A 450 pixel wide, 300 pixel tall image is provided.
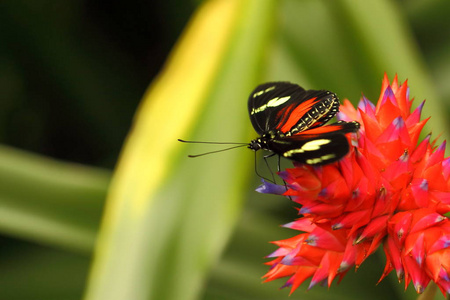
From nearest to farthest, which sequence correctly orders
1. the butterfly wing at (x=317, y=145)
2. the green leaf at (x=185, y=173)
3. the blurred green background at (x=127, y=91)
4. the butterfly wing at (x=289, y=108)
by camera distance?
the butterfly wing at (x=317, y=145), the butterfly wing at (x=289, y=108), the green leaf at (x=185, y=173), the blurred green background at (x=127, y=91)

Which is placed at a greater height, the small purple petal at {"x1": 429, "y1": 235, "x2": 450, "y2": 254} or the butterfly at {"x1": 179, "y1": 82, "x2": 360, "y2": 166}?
the butterfly at {"x1": 179, "y1": 82, "x2": 360, "y2": 166}

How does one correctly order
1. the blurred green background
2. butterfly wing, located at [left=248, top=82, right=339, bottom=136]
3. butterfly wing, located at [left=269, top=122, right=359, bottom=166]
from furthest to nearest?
the blurred green background, butterfly wing, located at [left=248, top=82, right=339, bottom=136], butterfly wing, located at [left=269, top=122, right=359, bottom=166]

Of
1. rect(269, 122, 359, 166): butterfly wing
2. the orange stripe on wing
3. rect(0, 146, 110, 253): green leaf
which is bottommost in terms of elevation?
rect(0, 146, 110, 253): green leaf

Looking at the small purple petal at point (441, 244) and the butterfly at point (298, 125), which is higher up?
the butterfly at point (298, 125)

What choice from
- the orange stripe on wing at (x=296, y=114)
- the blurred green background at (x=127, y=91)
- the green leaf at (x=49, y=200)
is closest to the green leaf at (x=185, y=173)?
the blurred green background at (x=127, y=91)

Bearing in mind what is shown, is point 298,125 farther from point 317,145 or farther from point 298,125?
point 317,145

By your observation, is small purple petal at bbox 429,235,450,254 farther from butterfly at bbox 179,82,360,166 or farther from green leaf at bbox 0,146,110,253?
green leaf at bbox 0,146,110,253

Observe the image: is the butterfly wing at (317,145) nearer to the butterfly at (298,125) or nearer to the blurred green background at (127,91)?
the butterfly at (298,125)

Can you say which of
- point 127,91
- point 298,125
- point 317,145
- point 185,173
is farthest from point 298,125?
point 127,91

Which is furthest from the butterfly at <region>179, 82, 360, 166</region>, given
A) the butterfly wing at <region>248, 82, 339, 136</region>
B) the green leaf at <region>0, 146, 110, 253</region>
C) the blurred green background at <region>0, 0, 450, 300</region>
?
the green leaf at <region>0, 146, 110, 253</region>
